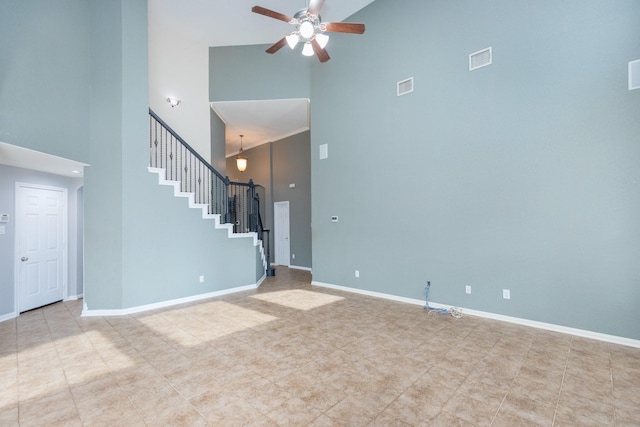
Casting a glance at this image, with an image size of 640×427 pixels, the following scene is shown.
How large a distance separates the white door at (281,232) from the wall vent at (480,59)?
625 cm

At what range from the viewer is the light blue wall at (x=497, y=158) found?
331 cm

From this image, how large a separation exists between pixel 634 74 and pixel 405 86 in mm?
2752

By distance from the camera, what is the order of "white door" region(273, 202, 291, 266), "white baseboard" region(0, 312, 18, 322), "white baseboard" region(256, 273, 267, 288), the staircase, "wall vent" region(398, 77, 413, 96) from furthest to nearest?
"white door" region(273, 202, 291, 266)
"white baseboard" region(256, 273, 267, 288)
the staircase
"wall vent" region(398, 77, 413, 96)
"white baseboard" region(0, 312, 18, 322)

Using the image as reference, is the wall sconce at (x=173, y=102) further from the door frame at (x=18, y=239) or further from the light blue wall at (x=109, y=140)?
the door frame at (x=18, y=239)

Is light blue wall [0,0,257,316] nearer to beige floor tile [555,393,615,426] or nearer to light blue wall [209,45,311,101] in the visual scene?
light blue wall [209,45,311,101]

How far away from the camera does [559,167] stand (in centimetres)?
362

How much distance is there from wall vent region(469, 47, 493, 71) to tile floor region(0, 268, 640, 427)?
11.8ft

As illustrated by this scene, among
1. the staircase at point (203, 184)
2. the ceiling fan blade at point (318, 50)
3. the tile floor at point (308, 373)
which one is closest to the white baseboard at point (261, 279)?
the staircase at point (203, 184)

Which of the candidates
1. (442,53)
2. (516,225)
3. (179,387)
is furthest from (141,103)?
(516,225)

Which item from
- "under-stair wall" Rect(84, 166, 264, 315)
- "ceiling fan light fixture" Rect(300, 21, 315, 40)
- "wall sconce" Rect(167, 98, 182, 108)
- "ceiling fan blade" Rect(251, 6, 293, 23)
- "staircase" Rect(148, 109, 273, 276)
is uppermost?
"ceiling fan blade" Rect(251, 6, 293, 23)

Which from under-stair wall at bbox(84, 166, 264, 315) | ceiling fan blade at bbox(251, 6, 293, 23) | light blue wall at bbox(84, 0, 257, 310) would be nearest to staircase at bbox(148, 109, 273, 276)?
under-stair wall at bbox(84, 166, 264, 315)

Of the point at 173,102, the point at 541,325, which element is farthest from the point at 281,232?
the point at 541,325

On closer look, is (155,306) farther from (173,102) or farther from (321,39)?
(321,39)

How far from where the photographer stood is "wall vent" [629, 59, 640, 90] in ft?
10.4
